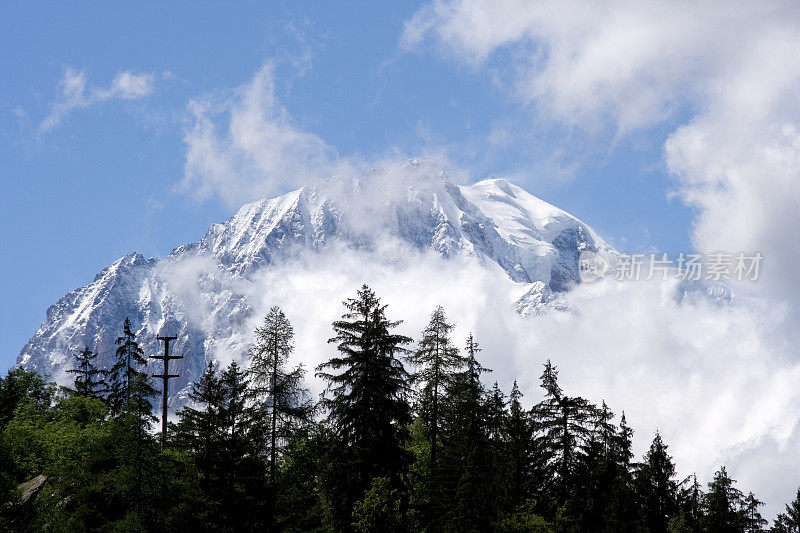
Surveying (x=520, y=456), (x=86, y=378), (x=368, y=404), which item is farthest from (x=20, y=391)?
(x=520, y=456)

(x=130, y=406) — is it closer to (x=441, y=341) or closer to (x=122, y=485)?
(x=122, y=485)

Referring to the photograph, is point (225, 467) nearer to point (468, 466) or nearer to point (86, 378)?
point (468, 466)

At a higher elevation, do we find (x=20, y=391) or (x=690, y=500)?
(x=20, y=391)

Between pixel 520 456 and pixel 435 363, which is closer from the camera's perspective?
pixel 435 363

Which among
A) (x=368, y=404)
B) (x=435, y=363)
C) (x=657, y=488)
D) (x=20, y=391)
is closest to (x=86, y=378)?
(x=20, y=391)

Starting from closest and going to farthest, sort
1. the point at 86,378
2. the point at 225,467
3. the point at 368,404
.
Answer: the point at 225,467 → the point at 368,404 → the point at 86,378

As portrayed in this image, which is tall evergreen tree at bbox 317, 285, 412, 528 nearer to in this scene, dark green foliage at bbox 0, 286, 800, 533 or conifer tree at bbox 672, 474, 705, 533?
dark green foliage at bbox 0, 286, 800, 533

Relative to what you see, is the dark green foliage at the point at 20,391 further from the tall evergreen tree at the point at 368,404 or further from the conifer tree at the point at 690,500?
the conifer tree at the point at 690,500

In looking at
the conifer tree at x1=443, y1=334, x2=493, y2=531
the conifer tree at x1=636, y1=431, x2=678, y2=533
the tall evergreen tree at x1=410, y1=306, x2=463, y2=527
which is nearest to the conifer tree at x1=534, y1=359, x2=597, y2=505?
the conifer tree at x1=443, y1=334, x2=493, y2=531

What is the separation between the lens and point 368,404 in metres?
37.4

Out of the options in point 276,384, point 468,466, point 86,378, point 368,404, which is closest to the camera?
point 468,466

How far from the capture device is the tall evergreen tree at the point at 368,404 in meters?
36.6

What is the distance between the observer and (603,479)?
136 feet

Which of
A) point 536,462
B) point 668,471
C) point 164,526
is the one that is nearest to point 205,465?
point 164,526
